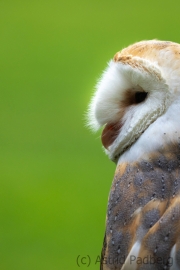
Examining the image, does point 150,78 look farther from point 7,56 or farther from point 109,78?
point 7,56

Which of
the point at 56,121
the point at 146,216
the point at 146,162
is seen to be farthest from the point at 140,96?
the point at 56,121

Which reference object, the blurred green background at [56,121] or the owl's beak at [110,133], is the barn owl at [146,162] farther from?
the blurred green background at [56,121]

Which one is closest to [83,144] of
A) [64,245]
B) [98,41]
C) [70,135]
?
[70,135]

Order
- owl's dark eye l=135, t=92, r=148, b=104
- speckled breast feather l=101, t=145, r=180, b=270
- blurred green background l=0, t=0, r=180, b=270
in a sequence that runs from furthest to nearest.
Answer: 1. blurred green background l=0, t=0, r=180, b=270
2. owl's dark eye l=135, t=92, r=148, b=104
3. speckled breast feather l=101, t=145, r=180, b=270

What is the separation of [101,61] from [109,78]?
2.98 metres

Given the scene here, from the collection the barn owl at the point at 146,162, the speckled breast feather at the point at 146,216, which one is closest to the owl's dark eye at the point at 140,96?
the barn owl at the point at 146,162

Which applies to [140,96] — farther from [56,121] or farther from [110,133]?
[56,121]

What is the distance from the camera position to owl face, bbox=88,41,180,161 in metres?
1.46

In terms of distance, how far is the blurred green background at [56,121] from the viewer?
3386 mm

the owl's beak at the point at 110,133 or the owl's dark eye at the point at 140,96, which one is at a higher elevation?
the owl's dark eye at the point at 140,96

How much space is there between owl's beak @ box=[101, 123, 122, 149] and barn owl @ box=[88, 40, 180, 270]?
0.09 ft

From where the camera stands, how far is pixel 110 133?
160 centimetres

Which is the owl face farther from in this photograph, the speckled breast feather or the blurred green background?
the blurred green background

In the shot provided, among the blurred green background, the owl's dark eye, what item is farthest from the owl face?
the blurred green background
